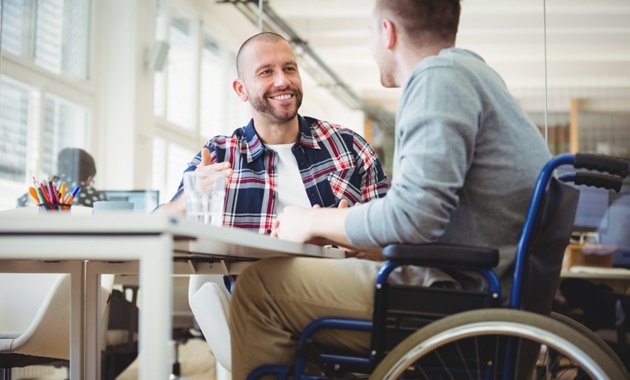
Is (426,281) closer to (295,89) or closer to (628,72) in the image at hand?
(295,89)

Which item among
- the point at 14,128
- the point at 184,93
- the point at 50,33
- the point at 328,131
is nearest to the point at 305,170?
the point at 328,131

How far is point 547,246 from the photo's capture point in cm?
150

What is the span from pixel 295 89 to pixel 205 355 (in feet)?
12.6

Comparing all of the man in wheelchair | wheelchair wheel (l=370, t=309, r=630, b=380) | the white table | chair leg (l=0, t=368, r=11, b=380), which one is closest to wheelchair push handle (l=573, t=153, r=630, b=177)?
the man in wheelchair

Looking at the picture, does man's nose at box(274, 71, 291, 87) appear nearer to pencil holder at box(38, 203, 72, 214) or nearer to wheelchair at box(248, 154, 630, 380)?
pencil holder at box(38, 203, 72, 214)

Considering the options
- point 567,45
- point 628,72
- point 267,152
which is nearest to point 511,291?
point 267,152

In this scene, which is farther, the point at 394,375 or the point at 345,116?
the point at 345,116

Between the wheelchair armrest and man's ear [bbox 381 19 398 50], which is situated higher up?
man's ear [bbox 381 19 398 50]

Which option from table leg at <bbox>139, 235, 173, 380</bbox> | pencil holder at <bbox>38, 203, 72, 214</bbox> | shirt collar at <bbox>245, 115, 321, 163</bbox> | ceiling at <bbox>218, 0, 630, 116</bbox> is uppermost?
ceiling at <bbox>218, 0, 630, 116</bbox>

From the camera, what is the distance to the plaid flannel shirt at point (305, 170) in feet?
8.23

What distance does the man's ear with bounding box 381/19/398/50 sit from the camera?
1690mm

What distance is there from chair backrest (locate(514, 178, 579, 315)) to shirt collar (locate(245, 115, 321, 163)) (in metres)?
1.19

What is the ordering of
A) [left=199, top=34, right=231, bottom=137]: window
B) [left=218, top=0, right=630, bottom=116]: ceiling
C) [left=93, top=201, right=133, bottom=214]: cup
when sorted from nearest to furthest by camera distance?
[left=93, top=201, right=133, bottom=214]: cup
[left=218, top=0, right=630, bottom=116]: ceiling
[left=199, top=34, right=231, bottom=137]: window

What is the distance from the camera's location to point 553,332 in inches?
50.0
